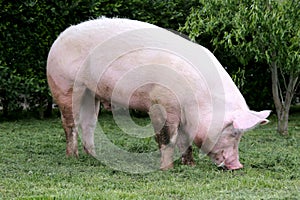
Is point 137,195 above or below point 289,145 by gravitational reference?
above

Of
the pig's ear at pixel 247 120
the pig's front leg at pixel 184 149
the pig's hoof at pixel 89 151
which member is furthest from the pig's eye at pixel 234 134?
the pig's hoof at pixel 89 151

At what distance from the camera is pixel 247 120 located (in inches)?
221

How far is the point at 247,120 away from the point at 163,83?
0.93 metres

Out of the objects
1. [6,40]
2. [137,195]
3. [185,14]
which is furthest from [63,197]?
[185,14]

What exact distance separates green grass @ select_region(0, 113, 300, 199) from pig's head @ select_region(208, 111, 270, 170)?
0.36ft

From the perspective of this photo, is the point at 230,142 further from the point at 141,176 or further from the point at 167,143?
the point at 141,176

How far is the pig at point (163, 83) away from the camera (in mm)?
5832

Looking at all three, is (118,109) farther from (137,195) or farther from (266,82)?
(266,82)

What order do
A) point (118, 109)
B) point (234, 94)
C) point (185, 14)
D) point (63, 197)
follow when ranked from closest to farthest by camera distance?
1. point (63, 197)
2. point (234, 94)
3. point (118, 109)
4. point (185, 14)

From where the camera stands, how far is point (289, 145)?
7.80 m

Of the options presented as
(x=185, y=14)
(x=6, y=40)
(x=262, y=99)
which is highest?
(x=185, y=14)

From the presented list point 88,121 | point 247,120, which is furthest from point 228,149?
point 88,121

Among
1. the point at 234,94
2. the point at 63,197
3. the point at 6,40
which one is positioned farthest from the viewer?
the point at 6,40

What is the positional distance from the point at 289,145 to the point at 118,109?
7.97 feet
